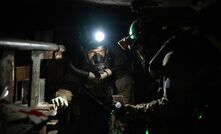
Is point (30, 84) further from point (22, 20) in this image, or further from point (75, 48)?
point (75, 48)

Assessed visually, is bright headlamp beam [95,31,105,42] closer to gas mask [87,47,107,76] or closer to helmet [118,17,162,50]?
gas mask [87,47,107,76]

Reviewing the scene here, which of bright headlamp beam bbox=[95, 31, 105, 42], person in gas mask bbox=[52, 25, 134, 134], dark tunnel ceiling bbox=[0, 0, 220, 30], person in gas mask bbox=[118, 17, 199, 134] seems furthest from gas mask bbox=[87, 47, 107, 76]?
person in gas mask bbox=[118, 17, 199, 134]

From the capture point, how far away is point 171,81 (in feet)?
19.9

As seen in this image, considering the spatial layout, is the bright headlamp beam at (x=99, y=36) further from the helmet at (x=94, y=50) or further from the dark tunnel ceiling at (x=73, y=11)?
the dark tunnel ceiling at (x=73, y=11)

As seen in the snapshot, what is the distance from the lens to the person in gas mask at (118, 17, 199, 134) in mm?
5988

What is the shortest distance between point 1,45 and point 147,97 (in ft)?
24.3

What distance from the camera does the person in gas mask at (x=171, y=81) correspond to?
5.99 meters

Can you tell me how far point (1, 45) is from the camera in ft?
13.6

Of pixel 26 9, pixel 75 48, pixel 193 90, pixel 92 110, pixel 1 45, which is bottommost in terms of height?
pixel 92 110

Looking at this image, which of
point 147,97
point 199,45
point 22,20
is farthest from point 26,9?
point 147,97

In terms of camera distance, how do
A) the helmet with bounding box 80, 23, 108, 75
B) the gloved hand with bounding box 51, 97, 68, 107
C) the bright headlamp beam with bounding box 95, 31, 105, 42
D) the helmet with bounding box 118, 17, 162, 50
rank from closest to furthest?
the helmet with bounding box 118, 17, 162, 50, the gloved hand with bounding box 51, 97, 68, 107, the bright headlamp beam with bounding box 95, 31, 105, 42, the helmet with bounding box 80, 23, 108, 75

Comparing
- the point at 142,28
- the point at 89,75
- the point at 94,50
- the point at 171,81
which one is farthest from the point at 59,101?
the point at 171,81

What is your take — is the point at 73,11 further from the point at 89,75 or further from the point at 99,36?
the point at 89,75

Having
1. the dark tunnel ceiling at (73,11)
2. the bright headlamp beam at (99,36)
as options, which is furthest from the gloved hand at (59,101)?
the bright headlamp beam at (99,36)
